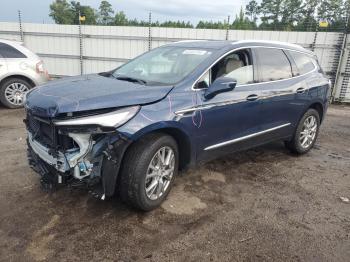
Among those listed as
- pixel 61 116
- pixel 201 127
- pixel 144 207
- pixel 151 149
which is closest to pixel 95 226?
Result: pixel 144 207

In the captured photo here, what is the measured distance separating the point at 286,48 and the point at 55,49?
393 inches

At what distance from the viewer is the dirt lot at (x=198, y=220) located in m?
2.73

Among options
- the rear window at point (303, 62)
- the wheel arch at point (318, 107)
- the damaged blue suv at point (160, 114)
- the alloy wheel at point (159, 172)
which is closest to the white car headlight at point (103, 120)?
the damaged blue suv at point (160, 114)

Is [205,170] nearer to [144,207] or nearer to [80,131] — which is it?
[144,207]

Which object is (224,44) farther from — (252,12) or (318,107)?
(252,12)

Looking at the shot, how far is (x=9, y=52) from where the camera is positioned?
25.2 ft

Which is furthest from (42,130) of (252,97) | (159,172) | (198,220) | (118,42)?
(118,42)

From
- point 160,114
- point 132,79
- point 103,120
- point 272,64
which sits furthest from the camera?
point 272,64

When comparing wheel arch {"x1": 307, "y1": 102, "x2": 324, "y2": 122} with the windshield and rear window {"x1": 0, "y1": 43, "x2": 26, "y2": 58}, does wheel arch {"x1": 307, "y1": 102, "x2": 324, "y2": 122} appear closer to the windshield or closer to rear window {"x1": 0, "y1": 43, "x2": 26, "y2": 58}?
the windshield

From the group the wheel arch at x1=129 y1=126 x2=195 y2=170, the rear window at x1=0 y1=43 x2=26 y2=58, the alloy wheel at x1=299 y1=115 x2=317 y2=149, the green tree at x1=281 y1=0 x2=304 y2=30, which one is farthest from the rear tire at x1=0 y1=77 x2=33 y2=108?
the green tree at x1=281 y1=0 x2=304 y2=30

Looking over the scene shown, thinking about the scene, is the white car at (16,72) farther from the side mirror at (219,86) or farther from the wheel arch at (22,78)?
the side mirror at (219,86)

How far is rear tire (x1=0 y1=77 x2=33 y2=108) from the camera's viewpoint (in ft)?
25.0

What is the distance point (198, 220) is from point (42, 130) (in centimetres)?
177

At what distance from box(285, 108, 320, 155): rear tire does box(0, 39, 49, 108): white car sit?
608cm
